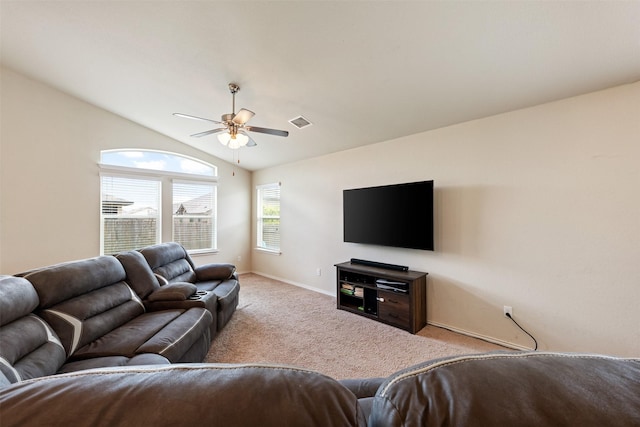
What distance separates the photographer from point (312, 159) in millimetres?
4570

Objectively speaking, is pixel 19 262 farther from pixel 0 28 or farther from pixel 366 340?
pixel 366 340

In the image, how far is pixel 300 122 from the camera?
11.1 feet

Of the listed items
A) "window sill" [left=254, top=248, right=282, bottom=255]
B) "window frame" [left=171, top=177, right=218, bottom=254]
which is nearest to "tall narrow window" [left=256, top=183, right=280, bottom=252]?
"window sill" [left=254, top=248, right=282, bottom=255]

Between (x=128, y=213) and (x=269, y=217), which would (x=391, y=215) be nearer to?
(x=269, y=217)

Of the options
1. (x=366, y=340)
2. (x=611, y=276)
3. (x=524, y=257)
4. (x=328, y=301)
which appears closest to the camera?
(x=611, y=276)

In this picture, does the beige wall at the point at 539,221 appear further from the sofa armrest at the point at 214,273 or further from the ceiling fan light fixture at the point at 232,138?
the sofa armrest at the point at 214,273

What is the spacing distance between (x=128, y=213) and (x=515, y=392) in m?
5.44

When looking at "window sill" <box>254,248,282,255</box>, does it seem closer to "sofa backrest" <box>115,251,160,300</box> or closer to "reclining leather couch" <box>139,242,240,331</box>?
"reclining leather couch" <box>139,242,240,331</box>

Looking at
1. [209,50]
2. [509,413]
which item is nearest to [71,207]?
[209,50]

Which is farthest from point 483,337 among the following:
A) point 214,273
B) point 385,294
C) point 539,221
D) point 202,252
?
point 202,252

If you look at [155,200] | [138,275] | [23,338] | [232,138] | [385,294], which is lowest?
[385,294]

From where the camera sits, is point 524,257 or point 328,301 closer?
point 524,257

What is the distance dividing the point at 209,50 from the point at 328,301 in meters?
3.59

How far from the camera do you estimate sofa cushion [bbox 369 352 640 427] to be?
1.43 ft
